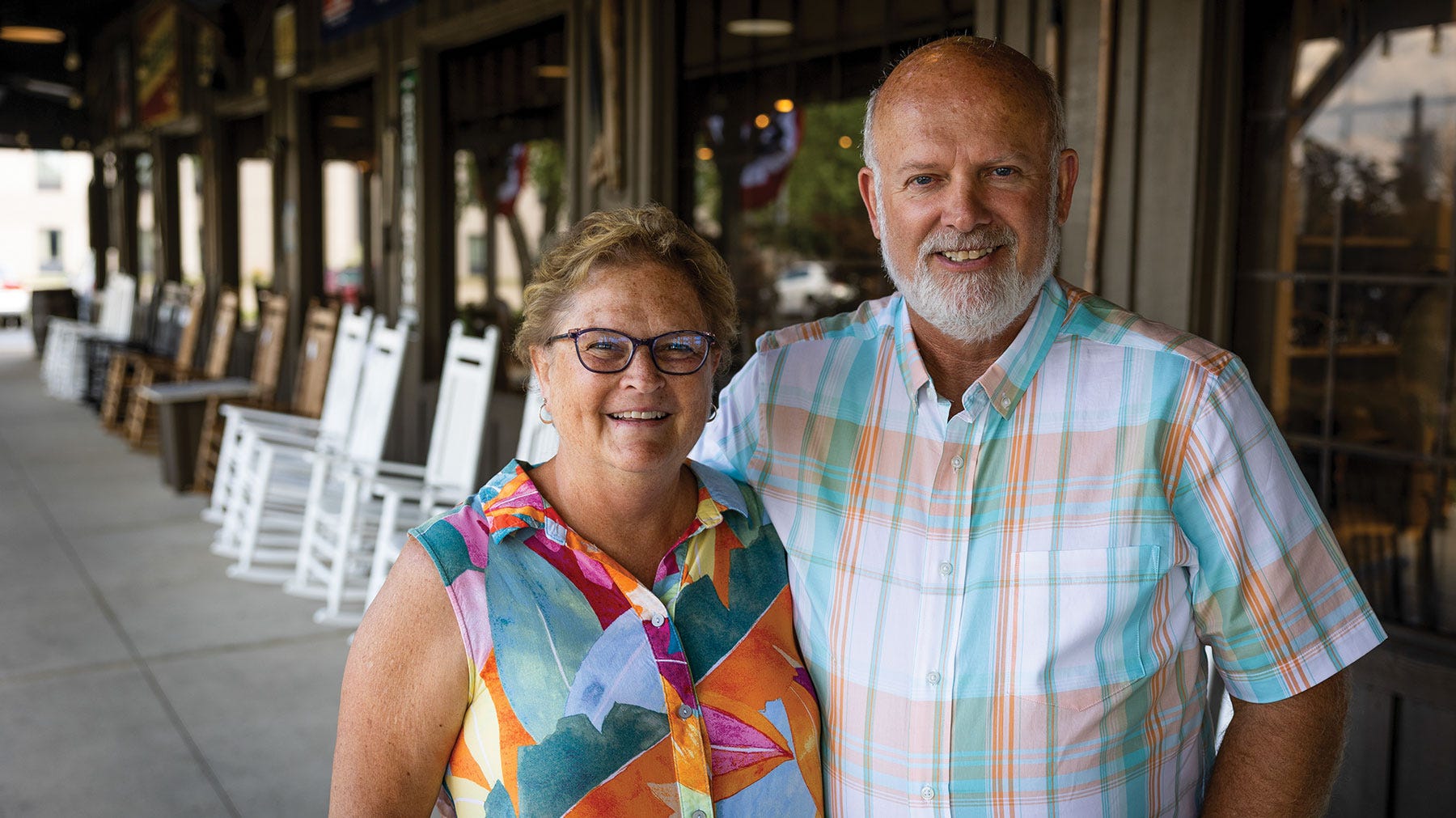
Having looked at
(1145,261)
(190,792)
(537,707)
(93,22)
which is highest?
(93,22)

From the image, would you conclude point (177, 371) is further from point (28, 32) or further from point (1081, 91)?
point (1081, 91)

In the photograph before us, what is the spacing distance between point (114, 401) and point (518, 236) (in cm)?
472

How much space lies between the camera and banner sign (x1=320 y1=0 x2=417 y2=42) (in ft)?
20.4

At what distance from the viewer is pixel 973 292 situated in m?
1.41

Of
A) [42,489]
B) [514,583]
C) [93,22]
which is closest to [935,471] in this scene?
[514,583]

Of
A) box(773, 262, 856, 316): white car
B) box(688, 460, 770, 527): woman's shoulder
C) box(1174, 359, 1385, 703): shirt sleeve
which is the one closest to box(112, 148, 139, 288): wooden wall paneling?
box(773, 262, 856, 316): white car

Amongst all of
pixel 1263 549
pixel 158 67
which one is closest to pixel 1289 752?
pixel 1263 549

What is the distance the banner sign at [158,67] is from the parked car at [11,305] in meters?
10.9

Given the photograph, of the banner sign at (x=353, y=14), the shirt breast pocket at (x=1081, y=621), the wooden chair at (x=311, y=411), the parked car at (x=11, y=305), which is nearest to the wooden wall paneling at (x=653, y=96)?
the wooden chair at (x=311, y=411)

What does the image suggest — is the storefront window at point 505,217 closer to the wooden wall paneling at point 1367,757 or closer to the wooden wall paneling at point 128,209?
the wooden wall paneling at point 1367,757

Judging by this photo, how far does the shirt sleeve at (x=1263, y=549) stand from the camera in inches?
51.5

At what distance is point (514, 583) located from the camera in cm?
135

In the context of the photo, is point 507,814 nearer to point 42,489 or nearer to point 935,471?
point 935,471

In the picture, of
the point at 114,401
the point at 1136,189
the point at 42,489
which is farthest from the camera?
the point at 114,401
